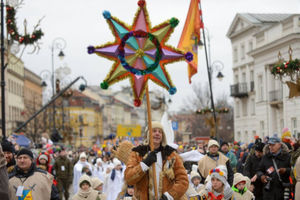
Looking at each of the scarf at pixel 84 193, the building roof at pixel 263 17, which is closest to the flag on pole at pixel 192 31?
the scarf at pixel 84 193

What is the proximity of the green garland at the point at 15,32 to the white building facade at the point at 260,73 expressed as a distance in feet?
82.9

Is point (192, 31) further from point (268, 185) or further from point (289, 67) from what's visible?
point (268, 185)

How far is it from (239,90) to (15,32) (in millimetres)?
45507

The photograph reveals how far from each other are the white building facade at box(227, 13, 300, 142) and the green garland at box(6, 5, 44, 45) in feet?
82.9

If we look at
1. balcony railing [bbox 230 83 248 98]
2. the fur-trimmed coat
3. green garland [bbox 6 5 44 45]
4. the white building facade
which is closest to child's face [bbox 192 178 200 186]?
the fur-trimmed coat

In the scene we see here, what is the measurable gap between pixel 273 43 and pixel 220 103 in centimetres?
3986

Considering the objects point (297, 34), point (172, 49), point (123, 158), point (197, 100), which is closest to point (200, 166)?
point (123, 158)

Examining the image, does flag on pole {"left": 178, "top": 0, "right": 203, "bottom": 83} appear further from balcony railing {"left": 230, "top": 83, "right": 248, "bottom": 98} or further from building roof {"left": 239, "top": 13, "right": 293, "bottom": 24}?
balcony railing {"left": 230, "top": 83, "right": 248, "bottom": 98}

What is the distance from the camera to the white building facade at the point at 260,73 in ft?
143

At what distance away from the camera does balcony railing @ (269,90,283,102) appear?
4856 cm

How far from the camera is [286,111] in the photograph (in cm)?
4297

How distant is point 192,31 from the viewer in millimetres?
20703

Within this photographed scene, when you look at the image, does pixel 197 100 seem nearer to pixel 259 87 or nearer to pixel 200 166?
pixel 259 87

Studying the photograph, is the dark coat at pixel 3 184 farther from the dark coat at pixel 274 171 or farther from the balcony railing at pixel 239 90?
the balcony railing at pixel 239 90
